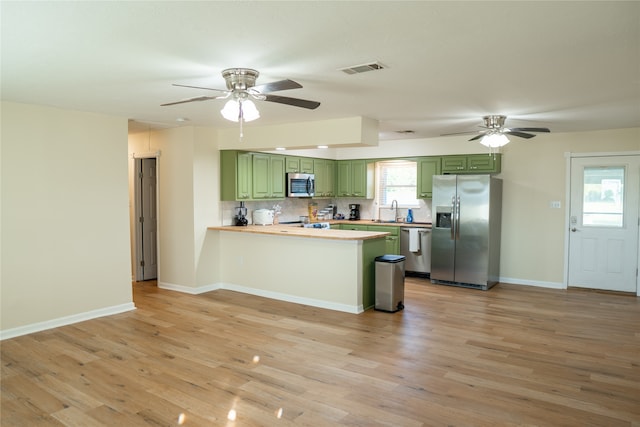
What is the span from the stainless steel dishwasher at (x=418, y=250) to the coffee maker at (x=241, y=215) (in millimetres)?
2681

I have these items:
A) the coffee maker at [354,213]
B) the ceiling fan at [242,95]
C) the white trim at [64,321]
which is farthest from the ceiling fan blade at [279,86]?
the coffee maker at [354,213]

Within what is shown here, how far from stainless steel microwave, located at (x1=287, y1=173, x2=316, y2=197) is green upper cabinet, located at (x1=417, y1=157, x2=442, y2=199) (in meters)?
1.87

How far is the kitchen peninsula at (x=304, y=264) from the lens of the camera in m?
5.36

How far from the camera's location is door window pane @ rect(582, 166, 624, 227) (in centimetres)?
633

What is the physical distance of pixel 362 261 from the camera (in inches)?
211

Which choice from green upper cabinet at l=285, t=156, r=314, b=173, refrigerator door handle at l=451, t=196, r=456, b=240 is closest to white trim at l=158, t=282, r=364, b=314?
green upper cabinet at l=285, t=156, r=314, b=173

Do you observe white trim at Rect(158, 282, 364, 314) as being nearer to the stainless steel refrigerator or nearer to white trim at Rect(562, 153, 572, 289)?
the stainless steel refrigerator

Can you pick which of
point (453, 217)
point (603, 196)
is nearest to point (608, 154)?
point (603, 196)

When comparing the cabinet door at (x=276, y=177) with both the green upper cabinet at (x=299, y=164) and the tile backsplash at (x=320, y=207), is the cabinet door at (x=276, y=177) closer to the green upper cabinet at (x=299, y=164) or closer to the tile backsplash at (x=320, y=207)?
the green upper cabinet at (x=299, y=164)

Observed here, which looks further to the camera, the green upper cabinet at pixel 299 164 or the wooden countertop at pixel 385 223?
the wooden countertop at pixel 385 223

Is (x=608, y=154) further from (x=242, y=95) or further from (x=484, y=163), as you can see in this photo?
(x=242, y=95)

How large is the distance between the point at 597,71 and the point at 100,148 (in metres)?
5.01

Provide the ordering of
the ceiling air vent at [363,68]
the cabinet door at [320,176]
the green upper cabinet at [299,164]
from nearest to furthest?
1. the ceiling air vent at [363,68]
2. the green upper cabinet at [299,164]
3. the cabinet door at [320,176]

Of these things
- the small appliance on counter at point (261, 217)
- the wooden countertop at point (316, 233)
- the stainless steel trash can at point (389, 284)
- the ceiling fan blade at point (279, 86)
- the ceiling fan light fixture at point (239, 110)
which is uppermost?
the ceiling fan blade at point (279, 86)
